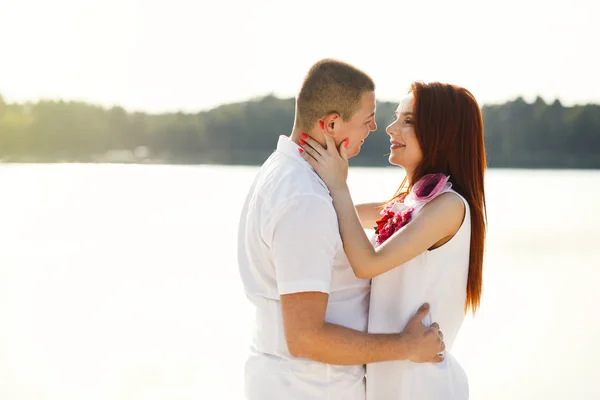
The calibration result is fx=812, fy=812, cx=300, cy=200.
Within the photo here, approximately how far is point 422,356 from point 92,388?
12.3ft

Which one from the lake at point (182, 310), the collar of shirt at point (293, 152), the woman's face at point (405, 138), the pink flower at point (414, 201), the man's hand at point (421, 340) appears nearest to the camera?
→ the collar of shirt at point (293, 152)

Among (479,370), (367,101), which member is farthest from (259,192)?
(479,370)

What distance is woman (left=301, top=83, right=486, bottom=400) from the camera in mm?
2463

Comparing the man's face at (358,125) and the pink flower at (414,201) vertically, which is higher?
the man's face at (358,125)

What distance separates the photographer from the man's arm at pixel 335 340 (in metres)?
2.22

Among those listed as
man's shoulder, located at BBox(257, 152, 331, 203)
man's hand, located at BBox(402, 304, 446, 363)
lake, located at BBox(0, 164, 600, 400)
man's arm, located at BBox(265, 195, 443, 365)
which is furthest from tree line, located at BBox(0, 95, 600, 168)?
man's arm, located at BBox(265, 195, 443, 365)

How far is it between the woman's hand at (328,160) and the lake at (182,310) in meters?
3.32

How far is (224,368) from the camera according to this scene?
5969mm

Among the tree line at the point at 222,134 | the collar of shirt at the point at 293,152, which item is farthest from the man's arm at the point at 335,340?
the tree line at the point at 222,134

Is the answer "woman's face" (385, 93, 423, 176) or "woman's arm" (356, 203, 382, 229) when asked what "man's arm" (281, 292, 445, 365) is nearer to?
"woman's face" (385, 93, 423, 176)

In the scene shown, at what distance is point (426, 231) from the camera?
8.41 ft

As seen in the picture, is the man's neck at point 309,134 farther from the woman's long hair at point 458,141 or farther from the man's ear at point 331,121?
the woman's long hair at point 458,141

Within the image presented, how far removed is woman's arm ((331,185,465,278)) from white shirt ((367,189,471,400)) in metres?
0.05

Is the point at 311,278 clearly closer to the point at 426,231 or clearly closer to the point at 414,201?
the point at 426,231
